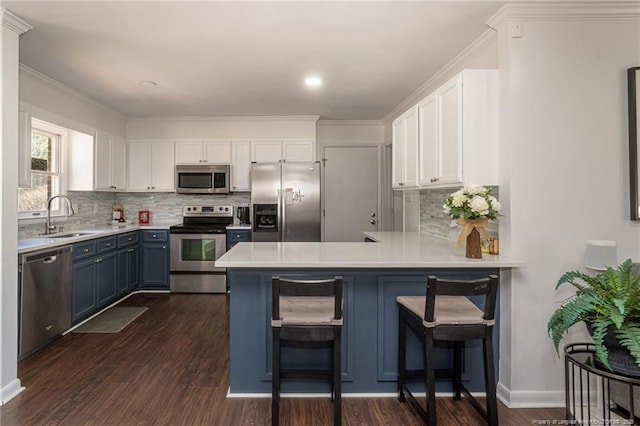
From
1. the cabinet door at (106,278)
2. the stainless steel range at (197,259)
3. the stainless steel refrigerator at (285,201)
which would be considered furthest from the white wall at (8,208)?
the stainless steel refrigerator at (285,201)

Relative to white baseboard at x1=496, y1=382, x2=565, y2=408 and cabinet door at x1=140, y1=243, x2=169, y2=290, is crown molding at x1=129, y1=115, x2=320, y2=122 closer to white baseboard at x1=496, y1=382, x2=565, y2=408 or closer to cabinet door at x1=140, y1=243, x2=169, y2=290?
cabinet door at x1=140, y1=243, x2=169, y2=290

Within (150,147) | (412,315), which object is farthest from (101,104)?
(412,315)

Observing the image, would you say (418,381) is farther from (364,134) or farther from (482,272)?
(364,134)

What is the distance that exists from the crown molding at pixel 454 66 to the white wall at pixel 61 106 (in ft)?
12.4

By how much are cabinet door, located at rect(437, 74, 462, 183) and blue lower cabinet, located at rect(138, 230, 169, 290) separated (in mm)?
3752

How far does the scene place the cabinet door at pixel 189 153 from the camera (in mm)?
4945

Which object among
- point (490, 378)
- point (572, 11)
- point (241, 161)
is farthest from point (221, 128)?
point (490, 378)

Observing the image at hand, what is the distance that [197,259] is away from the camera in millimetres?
4590

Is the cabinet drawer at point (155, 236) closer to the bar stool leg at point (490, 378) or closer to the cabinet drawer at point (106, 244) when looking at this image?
the cabinet drawer at point (106, 244)

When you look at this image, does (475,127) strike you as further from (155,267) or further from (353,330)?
(155,267)

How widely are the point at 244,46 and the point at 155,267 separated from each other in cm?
327

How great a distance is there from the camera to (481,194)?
6.70 ft

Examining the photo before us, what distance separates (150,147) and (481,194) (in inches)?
181

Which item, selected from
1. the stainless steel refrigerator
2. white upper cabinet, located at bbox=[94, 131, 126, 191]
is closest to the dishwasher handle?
white upper cabinet, located at bbox=[94, 131, 126, 191]
